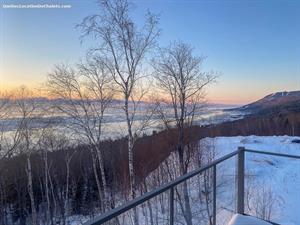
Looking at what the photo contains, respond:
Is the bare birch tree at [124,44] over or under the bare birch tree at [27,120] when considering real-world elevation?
over

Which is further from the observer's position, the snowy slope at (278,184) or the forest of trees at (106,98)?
the forest of trees at (106,98)

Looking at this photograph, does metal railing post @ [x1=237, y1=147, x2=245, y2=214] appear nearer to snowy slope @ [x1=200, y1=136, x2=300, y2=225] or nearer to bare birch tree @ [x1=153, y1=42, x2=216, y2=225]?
snowy slope @ [x1=200, y1=136, x2=300, y2=225]

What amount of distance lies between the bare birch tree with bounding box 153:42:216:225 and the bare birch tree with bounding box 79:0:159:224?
215 centimetres

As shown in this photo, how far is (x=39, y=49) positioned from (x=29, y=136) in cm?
496

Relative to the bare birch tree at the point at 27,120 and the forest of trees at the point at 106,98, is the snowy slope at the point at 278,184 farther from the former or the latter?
the bare birch tree at the point at 27,120

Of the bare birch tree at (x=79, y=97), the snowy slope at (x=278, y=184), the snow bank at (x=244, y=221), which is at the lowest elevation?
the snowy slope at (x=278, y=184)

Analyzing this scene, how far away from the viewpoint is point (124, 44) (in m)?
12.7

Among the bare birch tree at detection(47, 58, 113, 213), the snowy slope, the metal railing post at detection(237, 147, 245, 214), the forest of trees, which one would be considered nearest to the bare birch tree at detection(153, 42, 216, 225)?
the forest of trees

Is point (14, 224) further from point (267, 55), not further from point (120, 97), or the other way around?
point (267, 55)

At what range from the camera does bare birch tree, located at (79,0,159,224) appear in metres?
12.4

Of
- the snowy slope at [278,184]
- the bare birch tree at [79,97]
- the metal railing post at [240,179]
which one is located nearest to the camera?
the metal railing post at [240,179]

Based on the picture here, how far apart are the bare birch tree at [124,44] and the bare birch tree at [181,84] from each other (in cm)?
215

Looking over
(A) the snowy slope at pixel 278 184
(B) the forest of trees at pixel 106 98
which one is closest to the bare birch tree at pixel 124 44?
(B) the forest of trees at pixel 106 98

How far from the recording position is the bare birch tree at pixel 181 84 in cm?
1555
